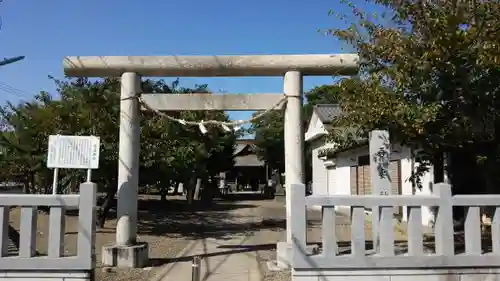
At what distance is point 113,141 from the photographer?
12.9 meters

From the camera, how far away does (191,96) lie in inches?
386

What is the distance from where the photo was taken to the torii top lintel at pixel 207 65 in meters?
9.46

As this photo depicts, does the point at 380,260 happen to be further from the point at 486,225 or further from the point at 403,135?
the point at 486,225

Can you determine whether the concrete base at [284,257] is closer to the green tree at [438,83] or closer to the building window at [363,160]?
the green tree at [438,83]

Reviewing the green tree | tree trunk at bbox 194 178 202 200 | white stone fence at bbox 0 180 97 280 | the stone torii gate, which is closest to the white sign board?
the stone torii gate

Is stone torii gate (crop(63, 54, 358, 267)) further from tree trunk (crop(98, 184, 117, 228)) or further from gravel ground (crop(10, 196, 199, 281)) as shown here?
tree trunk (crop(98, 184, 117, 228))

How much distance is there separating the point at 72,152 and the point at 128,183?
5.17 ft

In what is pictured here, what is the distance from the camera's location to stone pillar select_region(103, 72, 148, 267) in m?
9.09

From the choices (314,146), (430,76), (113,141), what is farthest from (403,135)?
(314,146)

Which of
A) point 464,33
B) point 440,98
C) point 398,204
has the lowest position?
point 398,204

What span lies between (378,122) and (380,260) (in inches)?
86.9

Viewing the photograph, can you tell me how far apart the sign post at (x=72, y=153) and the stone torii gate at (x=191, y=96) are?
1233 mm

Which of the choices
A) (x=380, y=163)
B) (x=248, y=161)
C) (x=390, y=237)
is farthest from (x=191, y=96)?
(x=248, y=161)

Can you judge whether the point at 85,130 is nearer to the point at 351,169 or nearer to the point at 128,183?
the point at 128,183
